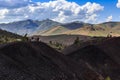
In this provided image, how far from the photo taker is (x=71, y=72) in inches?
2382

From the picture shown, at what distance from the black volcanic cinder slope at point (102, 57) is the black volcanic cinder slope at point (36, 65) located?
14.0 m

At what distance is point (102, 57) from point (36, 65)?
36.8 m

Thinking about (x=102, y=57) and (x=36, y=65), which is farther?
(x=102, y=57)

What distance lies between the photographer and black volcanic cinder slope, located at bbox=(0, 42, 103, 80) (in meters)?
48.9

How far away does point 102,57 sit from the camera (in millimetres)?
87625

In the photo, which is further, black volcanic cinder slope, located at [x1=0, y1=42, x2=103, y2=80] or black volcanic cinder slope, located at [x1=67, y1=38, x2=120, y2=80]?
black volcanic cinder slope, located at [x1=67, y1=38, x2=120, y2=80]

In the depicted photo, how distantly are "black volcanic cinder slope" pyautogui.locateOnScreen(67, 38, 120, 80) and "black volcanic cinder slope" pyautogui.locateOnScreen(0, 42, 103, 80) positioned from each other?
1402cm

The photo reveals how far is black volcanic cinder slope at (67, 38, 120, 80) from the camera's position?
81.7 meters

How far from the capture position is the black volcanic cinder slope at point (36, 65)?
48938mm

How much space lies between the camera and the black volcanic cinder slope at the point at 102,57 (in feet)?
268

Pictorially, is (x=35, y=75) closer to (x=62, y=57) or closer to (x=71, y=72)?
(x=71, y=72)

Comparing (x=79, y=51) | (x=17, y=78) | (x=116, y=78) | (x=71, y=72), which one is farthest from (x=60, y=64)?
(x=79, y=51)

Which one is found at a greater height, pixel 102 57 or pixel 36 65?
pixel 36 65

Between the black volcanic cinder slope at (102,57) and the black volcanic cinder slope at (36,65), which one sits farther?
the black volcanic cinder slope at (102,57)
